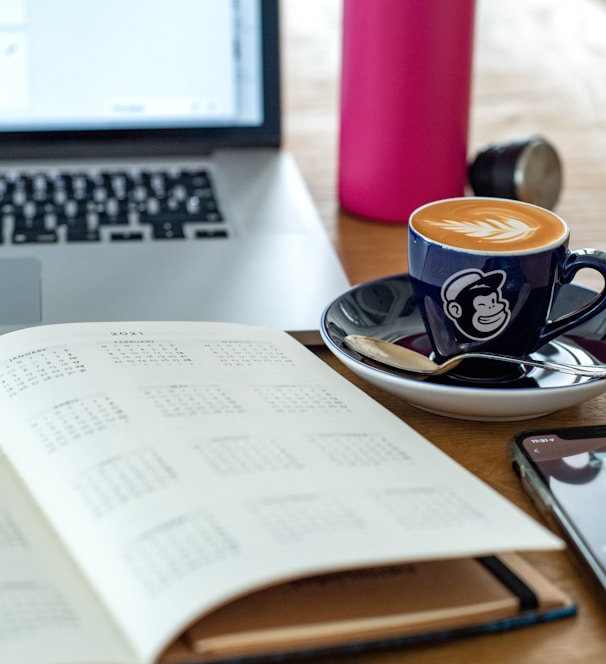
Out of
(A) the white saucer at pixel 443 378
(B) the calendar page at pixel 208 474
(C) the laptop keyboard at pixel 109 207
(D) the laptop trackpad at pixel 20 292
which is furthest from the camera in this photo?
(C) the laptop keyboard at pixel 109 207

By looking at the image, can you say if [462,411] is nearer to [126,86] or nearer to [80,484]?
[80,484]

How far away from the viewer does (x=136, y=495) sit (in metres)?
0.39

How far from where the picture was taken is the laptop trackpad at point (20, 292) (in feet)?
2.01

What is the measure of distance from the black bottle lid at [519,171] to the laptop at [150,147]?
0.47 feet

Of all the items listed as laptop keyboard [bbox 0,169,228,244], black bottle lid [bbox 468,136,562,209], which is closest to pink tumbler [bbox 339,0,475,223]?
black bottle lid [bbox 468,136,562,209]

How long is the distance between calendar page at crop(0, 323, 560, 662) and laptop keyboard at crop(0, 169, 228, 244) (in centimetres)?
21

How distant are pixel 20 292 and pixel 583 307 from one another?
1.17ft

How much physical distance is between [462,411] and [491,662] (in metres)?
0.17

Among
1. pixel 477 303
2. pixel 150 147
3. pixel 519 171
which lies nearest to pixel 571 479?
pixel 477 303

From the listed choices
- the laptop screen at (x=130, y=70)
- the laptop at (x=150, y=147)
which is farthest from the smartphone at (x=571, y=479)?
the laptop screen at (x=130, y=70)

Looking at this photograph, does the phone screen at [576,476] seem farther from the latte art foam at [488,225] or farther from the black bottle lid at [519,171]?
the black bottle lid at [519,171]

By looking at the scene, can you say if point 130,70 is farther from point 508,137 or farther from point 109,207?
point 508,137

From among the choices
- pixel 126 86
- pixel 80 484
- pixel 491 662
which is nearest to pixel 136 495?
pixel 80 484

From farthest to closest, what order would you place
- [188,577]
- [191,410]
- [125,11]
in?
[125,11] < [191,410] < [188,577]
